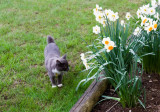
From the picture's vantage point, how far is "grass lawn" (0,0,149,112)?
10.2ft

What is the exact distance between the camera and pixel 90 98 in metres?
2.50

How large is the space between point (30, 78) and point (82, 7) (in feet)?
13.0

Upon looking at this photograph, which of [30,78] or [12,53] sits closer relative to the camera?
[30,78]

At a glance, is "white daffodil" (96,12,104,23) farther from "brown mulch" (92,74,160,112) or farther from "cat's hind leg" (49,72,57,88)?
"cat's hind leg" (49,72,57,88)

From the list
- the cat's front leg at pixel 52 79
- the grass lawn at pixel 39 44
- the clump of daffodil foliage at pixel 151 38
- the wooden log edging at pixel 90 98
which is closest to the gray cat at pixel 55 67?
the cat's front leg at pixel 52 79

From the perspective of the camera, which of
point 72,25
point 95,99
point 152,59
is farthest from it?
point 72,25

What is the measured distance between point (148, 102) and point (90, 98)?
726 mm

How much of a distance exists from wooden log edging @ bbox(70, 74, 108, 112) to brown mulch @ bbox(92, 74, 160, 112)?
0.33ft

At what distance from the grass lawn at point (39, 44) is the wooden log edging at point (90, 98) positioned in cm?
47

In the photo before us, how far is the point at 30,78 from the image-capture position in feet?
11.9

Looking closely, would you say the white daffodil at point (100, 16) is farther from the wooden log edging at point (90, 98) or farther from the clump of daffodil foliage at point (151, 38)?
the wooden log edging at point (90, 98)

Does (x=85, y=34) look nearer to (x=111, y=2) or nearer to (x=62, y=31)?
(x=62, y=31)

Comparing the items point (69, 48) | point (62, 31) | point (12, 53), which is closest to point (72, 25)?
point (62, 31)

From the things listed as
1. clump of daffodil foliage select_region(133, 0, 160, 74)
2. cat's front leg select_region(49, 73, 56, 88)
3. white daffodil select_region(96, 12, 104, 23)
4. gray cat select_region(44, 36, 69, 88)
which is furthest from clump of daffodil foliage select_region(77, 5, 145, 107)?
cat's front leg select_region(49, 73, 56, 88)
